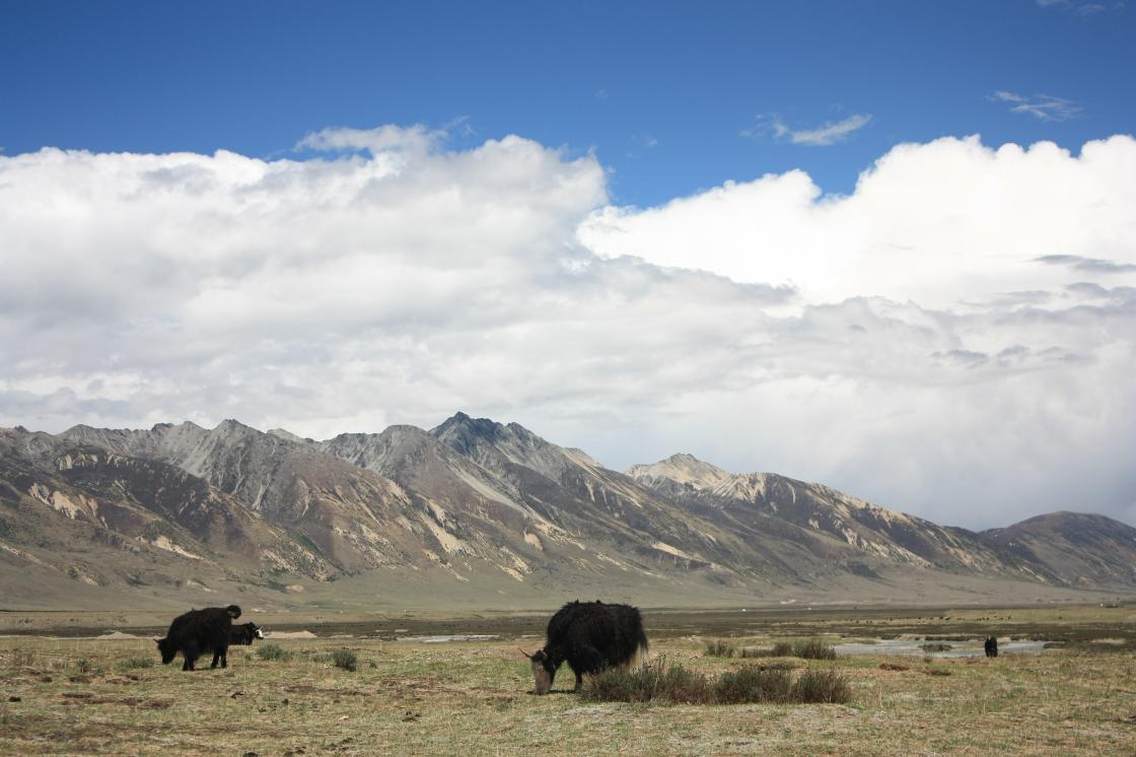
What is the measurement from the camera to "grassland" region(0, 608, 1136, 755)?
1856 centimetres

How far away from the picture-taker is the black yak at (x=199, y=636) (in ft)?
104

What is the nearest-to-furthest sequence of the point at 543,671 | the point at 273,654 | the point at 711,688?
1. the point at 711,688
2. the point at 543,671
3. the point at 273,654

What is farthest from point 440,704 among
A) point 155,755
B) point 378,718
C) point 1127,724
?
point 1127,724

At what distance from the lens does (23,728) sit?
19312 mm

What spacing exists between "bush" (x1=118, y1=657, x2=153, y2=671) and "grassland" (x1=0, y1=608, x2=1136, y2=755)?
22 cm

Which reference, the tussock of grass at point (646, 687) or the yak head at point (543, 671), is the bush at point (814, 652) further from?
the yak head at point (543, 671)

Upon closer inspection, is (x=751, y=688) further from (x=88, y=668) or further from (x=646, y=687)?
(x=88, y=668)

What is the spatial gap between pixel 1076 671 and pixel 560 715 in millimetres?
18750

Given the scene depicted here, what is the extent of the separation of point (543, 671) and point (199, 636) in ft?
41.2

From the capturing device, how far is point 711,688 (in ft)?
82.4

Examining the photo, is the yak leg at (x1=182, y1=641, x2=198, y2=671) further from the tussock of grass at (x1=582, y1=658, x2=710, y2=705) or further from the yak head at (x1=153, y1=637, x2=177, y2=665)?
the tussock of grass at (x1=582, y1=658, x2=710, y2=705)

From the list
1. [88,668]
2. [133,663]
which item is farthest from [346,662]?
[88,668]

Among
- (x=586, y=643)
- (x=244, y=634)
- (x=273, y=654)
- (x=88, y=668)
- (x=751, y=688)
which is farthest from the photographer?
(x=244, y=634)

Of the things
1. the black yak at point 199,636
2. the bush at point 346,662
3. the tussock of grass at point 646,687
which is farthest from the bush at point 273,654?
the tussock of grass at point 646,687
